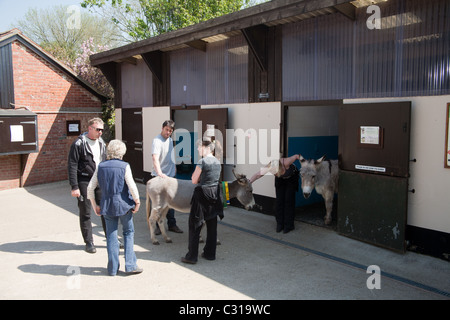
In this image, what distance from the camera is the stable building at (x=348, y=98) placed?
209 inches

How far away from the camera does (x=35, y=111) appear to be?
38.9ft

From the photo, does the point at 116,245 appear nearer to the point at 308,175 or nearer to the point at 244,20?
the point at 308,175

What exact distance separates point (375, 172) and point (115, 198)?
393cm

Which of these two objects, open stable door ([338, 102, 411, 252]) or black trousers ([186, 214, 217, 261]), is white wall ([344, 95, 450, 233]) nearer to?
open stable door ([338, 102, 411, 252])

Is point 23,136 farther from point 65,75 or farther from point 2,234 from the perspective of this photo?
point 2,234

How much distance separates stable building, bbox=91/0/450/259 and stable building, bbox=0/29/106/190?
4227 millimetres

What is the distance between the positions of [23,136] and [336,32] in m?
9.13

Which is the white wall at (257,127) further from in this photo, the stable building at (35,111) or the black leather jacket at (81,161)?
the stable building at (35,111)

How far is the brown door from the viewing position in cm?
1193

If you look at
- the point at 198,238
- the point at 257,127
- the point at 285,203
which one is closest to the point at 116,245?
the point at 198,238

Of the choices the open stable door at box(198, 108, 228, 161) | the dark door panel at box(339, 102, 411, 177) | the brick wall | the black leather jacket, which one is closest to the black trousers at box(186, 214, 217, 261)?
the black leather jacket
